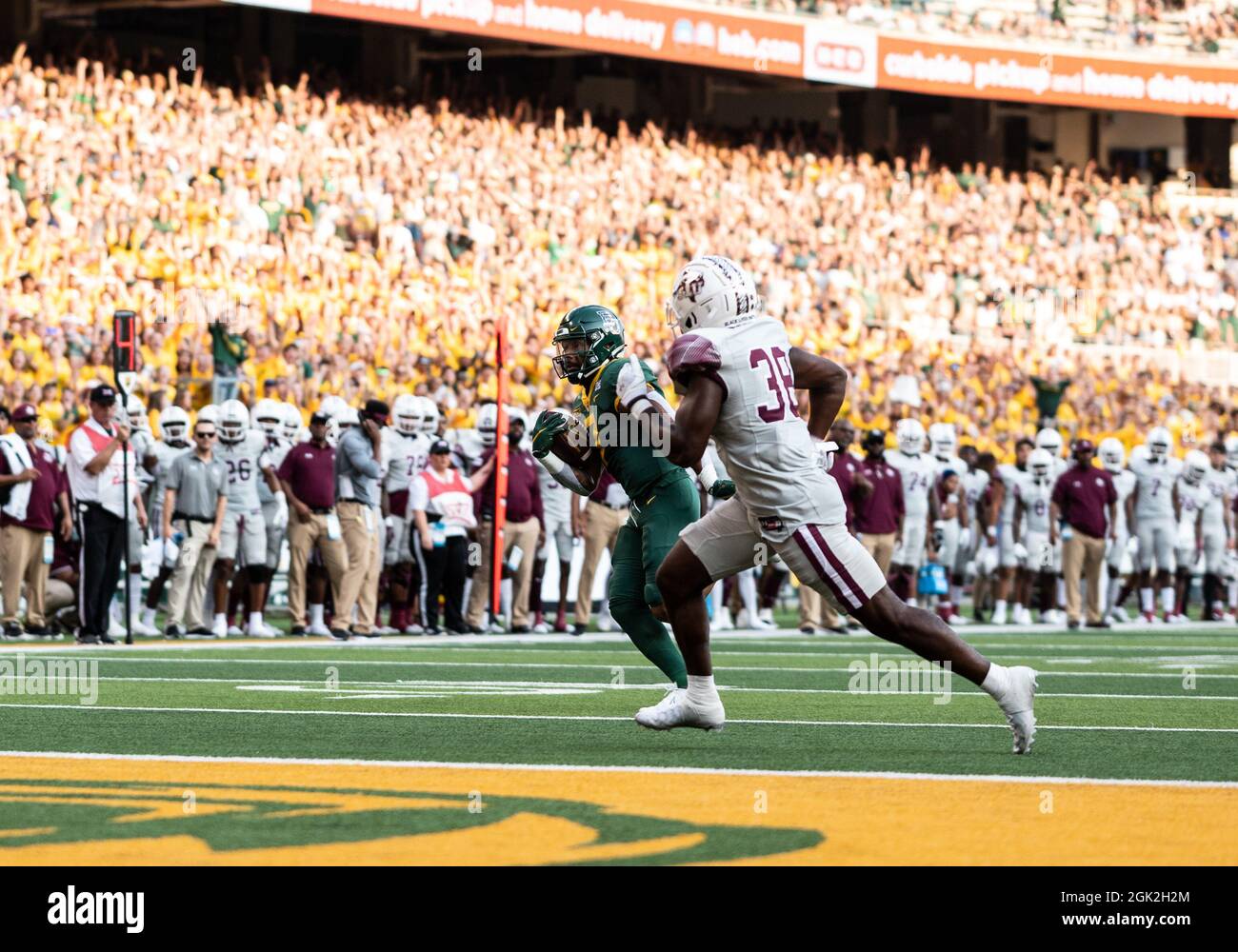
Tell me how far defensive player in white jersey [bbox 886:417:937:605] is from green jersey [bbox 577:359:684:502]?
12222 mm

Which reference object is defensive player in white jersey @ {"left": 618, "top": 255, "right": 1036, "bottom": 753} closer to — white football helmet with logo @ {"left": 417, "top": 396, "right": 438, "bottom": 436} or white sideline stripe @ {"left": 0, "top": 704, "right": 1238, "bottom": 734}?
white sideline stripe @ {"left": 0, "top": 704, "right": 1238, "bottom": 734}

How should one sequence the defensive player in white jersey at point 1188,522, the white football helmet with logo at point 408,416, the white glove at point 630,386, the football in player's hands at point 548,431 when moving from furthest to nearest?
the defensive player in white jersey at point 1188,522 → the white football helmet with logo at point 408,416 → the football in player's hands at point 548,431 → the white glove at point 630,386

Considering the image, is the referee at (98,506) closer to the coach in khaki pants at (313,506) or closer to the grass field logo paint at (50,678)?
the coach in khaki pants at (313,506)

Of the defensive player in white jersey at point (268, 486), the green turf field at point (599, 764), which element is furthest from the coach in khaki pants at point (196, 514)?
the green turf field at point (599, 764)

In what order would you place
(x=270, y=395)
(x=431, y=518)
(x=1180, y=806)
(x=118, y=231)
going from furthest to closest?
(x=118, y=231)
(x=270, y=395)
(x=431, y=518)
(x=1180, y=806)

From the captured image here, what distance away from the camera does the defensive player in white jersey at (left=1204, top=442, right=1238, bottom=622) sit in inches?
925

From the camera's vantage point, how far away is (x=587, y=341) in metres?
9.34

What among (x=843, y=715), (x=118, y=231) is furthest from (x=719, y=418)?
(x=118, y=231)

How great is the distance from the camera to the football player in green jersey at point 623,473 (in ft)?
29.7

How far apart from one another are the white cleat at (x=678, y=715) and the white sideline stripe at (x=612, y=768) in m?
1.07

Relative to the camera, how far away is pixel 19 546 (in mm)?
16625

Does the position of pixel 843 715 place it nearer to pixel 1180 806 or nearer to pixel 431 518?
pixel 1180 806

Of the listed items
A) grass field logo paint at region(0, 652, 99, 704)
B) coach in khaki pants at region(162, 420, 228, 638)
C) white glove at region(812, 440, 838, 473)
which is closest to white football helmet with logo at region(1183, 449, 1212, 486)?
coach in khaki pants at region(162, 420, 228, 638)

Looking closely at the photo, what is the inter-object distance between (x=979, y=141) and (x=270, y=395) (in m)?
24.6
